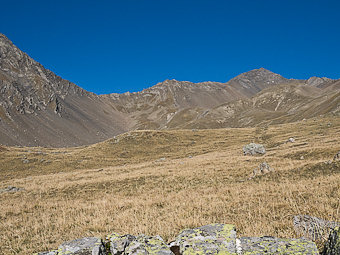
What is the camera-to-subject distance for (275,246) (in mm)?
4500

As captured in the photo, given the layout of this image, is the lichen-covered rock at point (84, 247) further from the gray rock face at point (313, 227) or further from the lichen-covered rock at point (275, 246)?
the gray rock face at point (313, 227)

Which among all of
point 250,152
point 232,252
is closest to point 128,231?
point 232,252

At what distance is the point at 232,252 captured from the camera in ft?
14.3

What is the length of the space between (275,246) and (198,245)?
1537 millimetres

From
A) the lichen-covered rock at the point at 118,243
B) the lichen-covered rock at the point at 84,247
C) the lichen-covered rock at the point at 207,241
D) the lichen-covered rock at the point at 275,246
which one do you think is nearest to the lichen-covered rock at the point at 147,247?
the lichen-covered rock at the point at 118,243

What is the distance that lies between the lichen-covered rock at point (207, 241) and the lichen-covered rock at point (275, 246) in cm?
24

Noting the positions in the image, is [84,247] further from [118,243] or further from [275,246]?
[275,246]

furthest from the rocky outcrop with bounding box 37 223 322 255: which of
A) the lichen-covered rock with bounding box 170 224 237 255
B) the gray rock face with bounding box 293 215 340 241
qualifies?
the gray rock face with bounding box 293 215 340 241

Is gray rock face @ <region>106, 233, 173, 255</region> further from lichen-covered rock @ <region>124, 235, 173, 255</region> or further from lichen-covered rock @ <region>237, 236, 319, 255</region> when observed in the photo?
lichen-covered rock @ <region>237, 236, 319, 255</region>

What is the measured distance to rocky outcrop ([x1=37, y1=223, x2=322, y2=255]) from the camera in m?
4.41

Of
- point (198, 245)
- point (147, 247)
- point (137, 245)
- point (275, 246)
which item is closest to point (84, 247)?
point (137, 245)

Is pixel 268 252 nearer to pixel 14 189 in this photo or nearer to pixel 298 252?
pixel 298 252

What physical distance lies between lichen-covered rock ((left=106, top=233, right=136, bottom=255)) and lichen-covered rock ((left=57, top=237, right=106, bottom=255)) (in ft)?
0.67

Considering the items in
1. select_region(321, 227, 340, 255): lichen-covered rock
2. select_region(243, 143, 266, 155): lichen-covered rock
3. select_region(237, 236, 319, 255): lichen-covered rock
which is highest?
select_region(243, 143, 266, 155): lichen-covered rock
